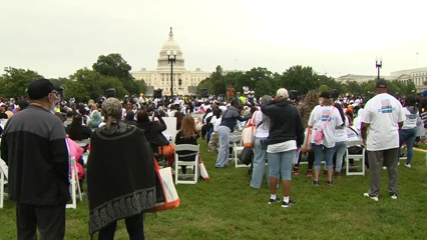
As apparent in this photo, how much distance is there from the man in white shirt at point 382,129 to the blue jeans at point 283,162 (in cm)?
149

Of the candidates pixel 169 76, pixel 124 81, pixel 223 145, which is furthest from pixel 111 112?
pixel 169 76

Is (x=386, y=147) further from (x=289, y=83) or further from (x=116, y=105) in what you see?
(x=289, y=83)

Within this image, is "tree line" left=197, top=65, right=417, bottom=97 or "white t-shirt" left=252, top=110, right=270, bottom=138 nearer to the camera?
"white t-shirt" left=252, top=110, right=270, bottom=138

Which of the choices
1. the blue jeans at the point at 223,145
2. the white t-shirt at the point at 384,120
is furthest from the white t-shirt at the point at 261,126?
the blue jeans at the point at 223,145

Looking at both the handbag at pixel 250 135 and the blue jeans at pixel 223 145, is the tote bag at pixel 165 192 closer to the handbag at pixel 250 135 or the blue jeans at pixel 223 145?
the handbag at pixel 250 135

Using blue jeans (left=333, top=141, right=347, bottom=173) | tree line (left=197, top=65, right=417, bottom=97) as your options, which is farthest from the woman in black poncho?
tree line (left=197, top=65, right=417, bottom=97)

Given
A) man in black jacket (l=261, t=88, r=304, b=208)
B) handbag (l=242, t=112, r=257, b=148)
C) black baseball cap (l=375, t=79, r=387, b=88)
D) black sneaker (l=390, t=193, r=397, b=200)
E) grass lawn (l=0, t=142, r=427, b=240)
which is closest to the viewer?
grass lawn (l=0, t=142, r=427, b=240)

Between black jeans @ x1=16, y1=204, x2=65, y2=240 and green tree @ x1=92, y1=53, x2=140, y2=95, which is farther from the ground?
green tree @ x1=92, y1=53, x2=140, y2=95

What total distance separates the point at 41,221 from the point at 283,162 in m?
3.67

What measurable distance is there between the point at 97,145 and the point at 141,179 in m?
0.49

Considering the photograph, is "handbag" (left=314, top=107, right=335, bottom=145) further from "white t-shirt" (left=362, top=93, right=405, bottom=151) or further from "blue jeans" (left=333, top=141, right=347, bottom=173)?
"white t-shirt" (left=362, top=93, right=405, bottom=151)

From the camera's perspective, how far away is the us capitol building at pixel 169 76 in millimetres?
136250

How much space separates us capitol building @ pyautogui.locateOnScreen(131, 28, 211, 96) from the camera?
136 metres

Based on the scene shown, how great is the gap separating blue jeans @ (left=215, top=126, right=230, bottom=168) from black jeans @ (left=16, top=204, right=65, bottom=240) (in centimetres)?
664
